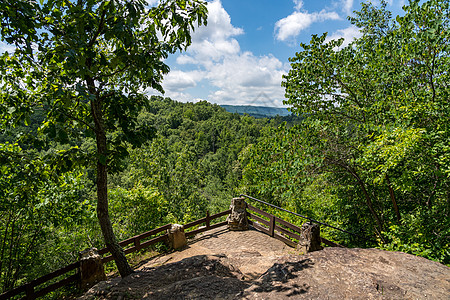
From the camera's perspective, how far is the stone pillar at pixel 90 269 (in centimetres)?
603

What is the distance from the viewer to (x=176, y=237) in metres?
8.60

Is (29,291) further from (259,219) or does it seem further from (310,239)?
(259,219)

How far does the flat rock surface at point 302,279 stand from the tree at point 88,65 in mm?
1152

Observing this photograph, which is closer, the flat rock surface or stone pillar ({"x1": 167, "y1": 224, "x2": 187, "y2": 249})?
the flat rock surface

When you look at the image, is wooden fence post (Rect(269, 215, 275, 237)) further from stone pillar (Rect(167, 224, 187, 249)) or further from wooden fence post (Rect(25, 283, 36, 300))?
wooden fence post (Rect(25, 283, 36, 300))

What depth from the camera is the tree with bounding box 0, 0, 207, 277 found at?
11.5 feet

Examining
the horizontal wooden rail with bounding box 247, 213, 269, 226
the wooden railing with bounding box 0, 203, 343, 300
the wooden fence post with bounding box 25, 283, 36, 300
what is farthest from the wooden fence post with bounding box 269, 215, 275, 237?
the wooden fence post with bounding box 25, 283, 36, 300

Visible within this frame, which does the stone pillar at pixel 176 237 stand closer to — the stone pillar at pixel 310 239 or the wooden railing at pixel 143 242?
the wooden railing at pixel 143 242

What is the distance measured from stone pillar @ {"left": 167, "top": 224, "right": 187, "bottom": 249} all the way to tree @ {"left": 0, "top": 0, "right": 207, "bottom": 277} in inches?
104

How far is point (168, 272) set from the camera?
599 centimetres

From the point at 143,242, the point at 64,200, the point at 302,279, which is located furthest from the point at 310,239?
the point at 64,200

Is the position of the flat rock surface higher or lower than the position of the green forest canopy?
lower

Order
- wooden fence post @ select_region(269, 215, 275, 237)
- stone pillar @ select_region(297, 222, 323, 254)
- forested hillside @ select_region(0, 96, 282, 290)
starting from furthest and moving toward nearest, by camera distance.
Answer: wooden fence post @ select_region(269, 215, 275, 237), stone pillar @ select_region(297, 222, 323, 254), forested hillside @ select_region(0, 96, 282, 290)

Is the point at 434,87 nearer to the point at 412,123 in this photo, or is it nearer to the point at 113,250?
the point at 412,123
